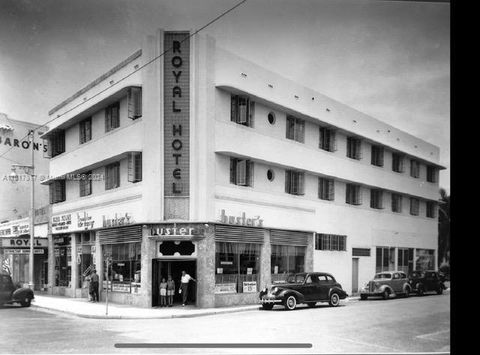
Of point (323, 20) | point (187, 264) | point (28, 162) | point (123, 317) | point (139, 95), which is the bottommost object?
point (123, 317)

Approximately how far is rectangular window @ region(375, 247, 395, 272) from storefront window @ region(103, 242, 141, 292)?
496cm

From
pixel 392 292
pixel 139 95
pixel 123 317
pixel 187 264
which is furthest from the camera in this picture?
pixel 187 264

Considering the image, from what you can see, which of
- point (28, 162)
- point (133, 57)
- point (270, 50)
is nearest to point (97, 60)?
point (133, 57)

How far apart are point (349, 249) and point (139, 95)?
4.93 meters

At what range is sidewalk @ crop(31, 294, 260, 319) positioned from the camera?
10.4 meters

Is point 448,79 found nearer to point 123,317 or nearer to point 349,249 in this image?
point 349,249

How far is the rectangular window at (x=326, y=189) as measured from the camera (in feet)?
32.8

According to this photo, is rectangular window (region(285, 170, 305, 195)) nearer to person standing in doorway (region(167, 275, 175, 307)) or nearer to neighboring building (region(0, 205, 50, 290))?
person standing in doorway (region(167, 275, 175, 307))

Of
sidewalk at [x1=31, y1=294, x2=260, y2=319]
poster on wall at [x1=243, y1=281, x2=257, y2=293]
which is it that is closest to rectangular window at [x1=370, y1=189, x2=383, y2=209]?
poster on wall at [x1=243, y1=281, x2=257, y2=293]

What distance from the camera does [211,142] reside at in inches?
440

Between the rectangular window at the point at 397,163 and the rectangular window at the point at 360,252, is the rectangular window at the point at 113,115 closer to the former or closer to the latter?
the rectangular window at the point at 360,252

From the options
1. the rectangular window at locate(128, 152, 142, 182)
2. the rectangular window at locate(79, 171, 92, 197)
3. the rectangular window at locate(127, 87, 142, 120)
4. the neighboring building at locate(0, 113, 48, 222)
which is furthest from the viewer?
the rectangular window at locate(128, 152, 142, 182)

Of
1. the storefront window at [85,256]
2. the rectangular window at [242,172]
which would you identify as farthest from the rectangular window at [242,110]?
the storefront window at [85,256]

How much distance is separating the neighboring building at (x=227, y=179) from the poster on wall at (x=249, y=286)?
0.03m
